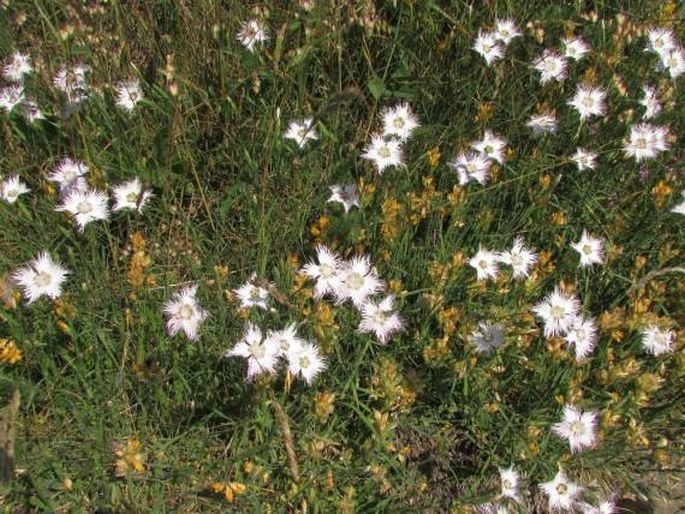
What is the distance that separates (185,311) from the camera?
197cm

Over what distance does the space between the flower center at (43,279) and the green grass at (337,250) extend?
0.37ft

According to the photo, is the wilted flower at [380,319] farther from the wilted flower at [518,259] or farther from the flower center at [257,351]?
the wilted flower at [518,259]

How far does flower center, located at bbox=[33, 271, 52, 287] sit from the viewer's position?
79.6 inches

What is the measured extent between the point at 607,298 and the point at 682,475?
2.18 ft

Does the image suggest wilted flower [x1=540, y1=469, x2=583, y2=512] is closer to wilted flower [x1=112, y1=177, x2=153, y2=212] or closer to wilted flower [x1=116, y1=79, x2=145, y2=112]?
wilted flower [x1=112, y1=177, x2=153, y2=212]

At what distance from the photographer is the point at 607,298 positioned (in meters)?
2.48

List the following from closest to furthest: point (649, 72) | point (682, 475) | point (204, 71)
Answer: point (682, 475)
point (204, 71)
point (649, 72)

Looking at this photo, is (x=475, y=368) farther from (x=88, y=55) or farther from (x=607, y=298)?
(x=88, y=55)

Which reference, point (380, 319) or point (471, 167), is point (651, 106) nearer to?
point (471, 167)

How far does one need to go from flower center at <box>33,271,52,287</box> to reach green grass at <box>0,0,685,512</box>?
112mm

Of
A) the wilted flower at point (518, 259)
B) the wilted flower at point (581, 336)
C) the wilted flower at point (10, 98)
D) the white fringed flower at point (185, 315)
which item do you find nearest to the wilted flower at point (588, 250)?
the wilted flower at point (518, 259)

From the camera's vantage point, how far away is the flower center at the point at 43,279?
79.6 inches

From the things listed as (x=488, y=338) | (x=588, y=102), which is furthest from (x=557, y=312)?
(x=588, y=102)

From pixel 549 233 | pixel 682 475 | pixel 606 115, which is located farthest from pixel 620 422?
pixel 606 115
